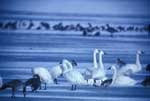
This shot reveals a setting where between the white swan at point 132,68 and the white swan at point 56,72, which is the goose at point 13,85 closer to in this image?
the white swan at point 56,72

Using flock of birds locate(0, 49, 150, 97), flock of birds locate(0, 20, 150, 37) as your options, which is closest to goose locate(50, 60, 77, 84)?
flock of birds locate(0, 49, 150, 97)

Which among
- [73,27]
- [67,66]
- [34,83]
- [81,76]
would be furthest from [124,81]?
[34,83]

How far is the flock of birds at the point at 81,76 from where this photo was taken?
3.16m

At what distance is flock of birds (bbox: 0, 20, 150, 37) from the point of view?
3.24m

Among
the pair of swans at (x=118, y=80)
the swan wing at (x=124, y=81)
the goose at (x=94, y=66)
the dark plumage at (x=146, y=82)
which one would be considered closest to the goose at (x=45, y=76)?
the goose at (x=94, y=66)

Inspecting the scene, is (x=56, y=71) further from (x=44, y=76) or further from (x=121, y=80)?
(x=121, y=80)

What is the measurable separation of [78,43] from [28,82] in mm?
528

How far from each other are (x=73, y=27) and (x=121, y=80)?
0.60 meters

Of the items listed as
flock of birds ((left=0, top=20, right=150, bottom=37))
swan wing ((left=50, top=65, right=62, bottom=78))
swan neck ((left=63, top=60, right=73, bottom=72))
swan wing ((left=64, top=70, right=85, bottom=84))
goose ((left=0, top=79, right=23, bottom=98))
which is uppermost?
flock of birds ((left=0, top=20, right=150, bottom=37))

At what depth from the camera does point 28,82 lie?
316 centimetres

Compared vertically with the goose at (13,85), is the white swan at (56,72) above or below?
above

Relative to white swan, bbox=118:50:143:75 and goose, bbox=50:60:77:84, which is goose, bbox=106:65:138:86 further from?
goose, bbox=50:60:77:84

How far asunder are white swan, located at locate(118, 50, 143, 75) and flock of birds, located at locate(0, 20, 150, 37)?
0.23 meters

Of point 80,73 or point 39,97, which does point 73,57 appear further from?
point 39,97
